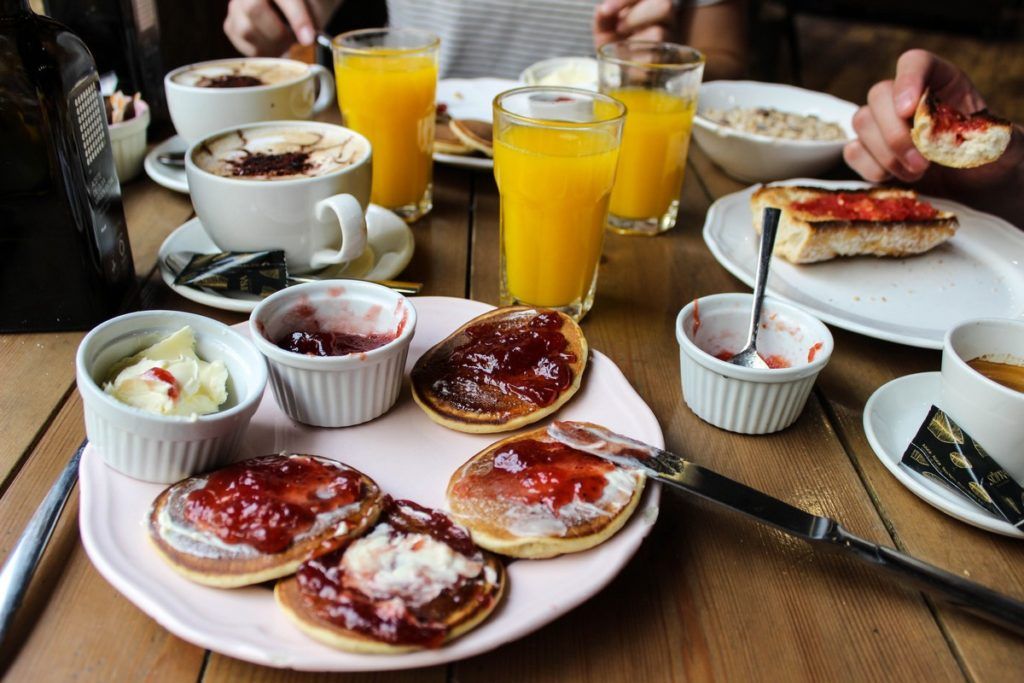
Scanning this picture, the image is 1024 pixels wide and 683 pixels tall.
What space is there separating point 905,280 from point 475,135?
3.61ft

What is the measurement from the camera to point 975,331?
1.19 metres

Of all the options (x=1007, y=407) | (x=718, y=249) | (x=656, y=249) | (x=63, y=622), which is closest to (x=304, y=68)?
(x=656, y=249)

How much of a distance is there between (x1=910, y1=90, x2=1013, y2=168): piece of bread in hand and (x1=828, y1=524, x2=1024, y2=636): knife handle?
1.16 metres

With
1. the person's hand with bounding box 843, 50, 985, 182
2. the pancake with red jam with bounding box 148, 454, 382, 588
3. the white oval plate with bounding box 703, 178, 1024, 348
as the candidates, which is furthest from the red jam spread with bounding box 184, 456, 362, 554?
the person's hand with bounding box 843, 50, 985, 182

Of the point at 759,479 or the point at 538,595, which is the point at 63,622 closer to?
the point at 538,595

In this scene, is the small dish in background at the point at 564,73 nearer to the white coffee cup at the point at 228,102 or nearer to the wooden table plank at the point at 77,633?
the white coffee cup at the point at 228,102

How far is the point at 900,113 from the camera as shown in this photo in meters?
1.86

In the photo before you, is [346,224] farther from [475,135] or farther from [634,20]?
[634,20]

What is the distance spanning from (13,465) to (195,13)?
222 centimetres

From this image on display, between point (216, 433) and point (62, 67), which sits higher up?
point (62, 67)

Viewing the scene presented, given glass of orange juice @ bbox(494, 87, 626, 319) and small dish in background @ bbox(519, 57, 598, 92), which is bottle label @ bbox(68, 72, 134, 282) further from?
small dish in background @ bbox(519, 57, 598, 92)

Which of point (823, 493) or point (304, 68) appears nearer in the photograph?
point (823, 493)

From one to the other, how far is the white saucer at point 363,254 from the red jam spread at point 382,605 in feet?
2.35

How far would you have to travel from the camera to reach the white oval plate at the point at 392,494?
0.81 meters
